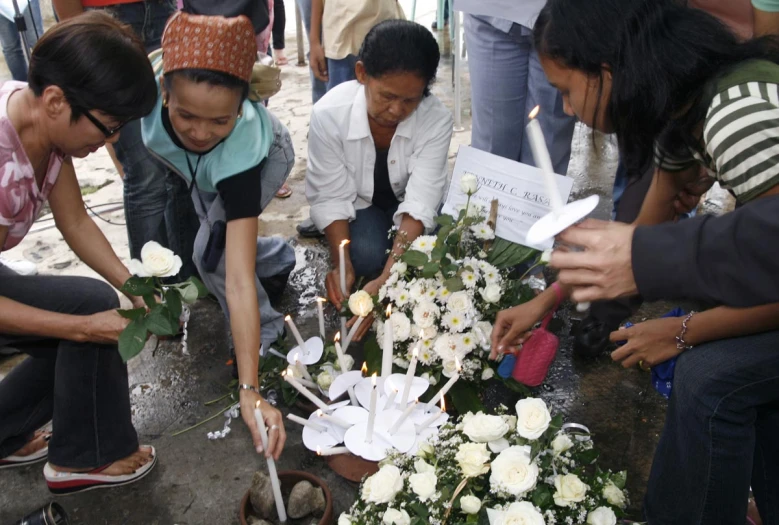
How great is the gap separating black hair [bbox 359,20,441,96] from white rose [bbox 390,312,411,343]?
0.90m

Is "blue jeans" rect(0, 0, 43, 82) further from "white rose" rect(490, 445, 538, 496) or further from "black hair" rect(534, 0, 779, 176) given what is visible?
"white rose" rect(490, 445, 538, 496)

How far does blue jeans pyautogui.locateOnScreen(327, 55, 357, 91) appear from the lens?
364 cm

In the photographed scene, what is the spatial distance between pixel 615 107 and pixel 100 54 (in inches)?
49.3

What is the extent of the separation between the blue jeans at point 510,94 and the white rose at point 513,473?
5.36 feet

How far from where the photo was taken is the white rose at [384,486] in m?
1.49

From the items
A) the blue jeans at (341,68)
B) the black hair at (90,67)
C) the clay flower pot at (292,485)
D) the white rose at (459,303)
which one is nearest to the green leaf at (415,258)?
the white rose at (459,303)

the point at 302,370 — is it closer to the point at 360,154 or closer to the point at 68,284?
the point at 68,284

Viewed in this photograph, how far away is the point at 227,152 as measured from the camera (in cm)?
225

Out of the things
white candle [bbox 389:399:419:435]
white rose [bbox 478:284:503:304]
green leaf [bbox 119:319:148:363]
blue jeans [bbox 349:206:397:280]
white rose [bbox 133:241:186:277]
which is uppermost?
white rose [bbox 133:241:186:277]

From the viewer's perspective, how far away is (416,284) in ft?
7.25

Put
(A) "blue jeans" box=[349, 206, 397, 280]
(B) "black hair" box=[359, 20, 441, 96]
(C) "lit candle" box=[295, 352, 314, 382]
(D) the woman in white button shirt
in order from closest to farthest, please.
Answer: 1. (C) "lit candle" box=[295, 352, 314, 382]
2. (B) "black hair" box=[359, 20, 441, 96]
3. (D) the woman in white button shirt
4. (A) "blue jeans" box=[349, 206, 397, 280]

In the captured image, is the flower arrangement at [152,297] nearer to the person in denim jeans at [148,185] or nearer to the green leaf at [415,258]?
the green leaf at [415,258]

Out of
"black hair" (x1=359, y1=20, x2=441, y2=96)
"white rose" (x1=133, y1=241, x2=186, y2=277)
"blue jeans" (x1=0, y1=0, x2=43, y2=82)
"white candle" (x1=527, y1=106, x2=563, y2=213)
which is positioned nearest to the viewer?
"white candle" (x1=527, y1=106, x2=563, y2=213)

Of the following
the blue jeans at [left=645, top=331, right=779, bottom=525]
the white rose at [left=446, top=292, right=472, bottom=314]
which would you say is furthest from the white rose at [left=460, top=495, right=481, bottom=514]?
the white rose at [left=446, top=292, right=472, bottom=314]
